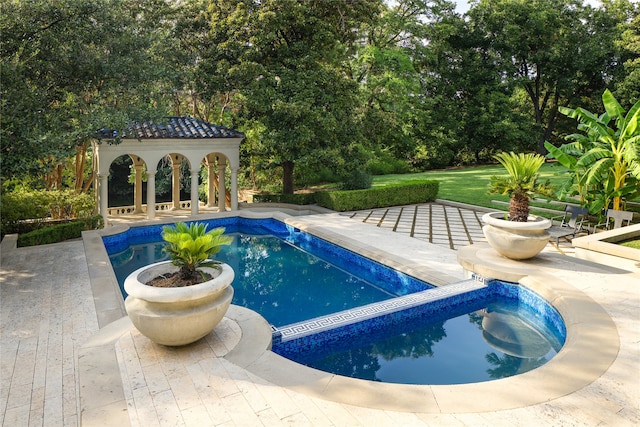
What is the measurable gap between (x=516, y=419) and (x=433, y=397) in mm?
837

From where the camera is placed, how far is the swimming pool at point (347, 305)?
22.1 ft

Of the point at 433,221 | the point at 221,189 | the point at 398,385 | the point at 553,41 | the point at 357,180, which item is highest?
the point at 553,41

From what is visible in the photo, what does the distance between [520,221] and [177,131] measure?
13462 mm

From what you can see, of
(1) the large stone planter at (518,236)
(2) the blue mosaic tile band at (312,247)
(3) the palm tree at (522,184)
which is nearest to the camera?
(1) the large stone planter at (518,236)

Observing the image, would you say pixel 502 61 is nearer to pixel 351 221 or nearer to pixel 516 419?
pixel 351 221

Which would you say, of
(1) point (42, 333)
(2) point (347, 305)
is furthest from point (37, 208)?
(2) point (347, 305)

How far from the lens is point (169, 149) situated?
17.1 m

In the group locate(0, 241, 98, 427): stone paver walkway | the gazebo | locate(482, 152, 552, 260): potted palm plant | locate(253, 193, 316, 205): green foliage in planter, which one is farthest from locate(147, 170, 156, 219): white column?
locate(482, 152, 552, 260): potted palm plant

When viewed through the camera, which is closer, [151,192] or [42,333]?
[42,333]

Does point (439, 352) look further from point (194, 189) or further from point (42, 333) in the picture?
point (194, 189)

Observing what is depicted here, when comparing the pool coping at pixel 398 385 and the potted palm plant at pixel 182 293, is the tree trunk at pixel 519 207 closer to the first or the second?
the pool coping at pixel 398 385

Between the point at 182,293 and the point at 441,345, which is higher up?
the point at 182,293

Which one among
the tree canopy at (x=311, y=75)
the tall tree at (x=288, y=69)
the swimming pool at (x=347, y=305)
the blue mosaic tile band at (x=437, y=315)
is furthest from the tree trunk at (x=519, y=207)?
the tall tree at (x=288, y=69)

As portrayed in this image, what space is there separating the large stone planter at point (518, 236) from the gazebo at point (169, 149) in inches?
445
